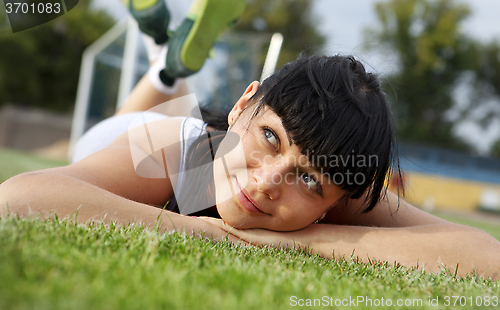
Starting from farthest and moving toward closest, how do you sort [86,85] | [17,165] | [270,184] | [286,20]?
[286,20]
[86,85]
[17,165]
[270,184]

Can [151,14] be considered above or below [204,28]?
above

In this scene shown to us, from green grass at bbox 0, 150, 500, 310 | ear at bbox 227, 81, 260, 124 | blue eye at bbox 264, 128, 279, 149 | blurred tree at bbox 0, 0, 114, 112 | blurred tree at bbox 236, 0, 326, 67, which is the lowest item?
green grass at bbox 0, 150, 500, 310

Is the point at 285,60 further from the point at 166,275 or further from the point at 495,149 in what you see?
the point at 495,149

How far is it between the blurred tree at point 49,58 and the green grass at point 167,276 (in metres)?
22.2

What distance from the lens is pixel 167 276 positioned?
34.9 inches

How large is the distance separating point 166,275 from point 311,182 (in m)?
0.85

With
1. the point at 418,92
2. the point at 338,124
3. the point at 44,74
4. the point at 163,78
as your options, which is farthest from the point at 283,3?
the point at 338,124

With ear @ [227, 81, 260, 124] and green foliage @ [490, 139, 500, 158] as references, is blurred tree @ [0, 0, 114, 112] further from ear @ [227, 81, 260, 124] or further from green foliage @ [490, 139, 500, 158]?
green foliage @ [490, 139, 500, 158]

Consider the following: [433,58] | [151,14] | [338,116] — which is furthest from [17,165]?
[433,58]

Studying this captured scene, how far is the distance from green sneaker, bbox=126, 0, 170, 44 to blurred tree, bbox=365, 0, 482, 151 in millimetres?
23238

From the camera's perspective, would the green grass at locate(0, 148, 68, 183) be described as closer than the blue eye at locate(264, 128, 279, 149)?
No

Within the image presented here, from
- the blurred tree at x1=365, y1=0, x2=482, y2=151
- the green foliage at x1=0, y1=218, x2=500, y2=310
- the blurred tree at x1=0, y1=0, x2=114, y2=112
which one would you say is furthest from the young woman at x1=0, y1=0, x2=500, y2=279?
the blurred tree at x1=365, y1=0, x2=482, y2=151

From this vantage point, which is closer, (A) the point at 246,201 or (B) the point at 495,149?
(A) the point at 246,201

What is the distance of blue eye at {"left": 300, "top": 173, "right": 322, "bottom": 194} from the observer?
5.18 ft
